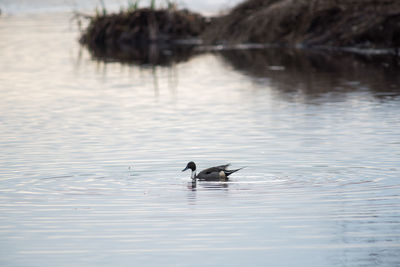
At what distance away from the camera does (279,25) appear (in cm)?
3775

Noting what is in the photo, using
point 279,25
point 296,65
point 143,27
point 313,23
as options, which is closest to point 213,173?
point 296,65

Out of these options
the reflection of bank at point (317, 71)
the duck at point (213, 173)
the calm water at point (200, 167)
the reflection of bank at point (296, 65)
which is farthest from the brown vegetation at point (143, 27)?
the duck at point (213, 173)

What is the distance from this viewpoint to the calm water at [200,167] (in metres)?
8.65

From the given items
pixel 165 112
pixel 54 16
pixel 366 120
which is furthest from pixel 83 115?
pixel 54 16

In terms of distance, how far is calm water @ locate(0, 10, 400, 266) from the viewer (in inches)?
340

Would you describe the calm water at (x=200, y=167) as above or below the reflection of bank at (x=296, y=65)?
above

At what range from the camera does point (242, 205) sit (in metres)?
10.5

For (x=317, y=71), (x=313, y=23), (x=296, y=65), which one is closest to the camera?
(x=317, y=71)

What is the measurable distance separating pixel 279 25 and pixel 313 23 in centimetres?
217

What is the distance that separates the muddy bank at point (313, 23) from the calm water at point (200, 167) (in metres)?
6.61

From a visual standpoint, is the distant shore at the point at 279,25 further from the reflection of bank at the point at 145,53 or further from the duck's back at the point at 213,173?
the duck's back at the point at 213,173

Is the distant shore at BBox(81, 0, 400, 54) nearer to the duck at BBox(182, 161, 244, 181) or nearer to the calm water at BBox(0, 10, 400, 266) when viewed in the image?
the calm water at BBox(0, 10, 400, 266)

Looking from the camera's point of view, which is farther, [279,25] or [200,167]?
[279,25]

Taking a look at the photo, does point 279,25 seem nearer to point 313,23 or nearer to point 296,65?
point 313,23
